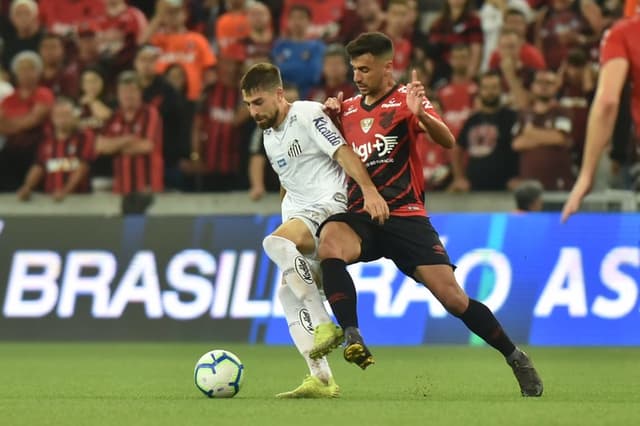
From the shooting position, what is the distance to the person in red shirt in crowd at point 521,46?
15836mm

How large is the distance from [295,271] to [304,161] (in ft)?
2.46

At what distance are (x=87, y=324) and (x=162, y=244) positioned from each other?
1092mm

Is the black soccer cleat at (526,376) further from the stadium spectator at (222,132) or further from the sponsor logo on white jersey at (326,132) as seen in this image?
the stadium spectator at (222,132)

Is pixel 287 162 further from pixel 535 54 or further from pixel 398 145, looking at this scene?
pixel 535 54

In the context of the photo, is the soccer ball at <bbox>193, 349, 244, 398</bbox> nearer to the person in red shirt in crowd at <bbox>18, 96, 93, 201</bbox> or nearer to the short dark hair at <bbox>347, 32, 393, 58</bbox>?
the short dark hair at <bbox>347, 32, 393, 58</bbox>

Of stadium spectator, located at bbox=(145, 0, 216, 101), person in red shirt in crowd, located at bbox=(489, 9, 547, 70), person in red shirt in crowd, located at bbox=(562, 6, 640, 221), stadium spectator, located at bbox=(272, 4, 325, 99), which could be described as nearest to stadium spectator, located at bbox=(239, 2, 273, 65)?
stadium spectator, located at bbox=(272, 4, 325, 99)

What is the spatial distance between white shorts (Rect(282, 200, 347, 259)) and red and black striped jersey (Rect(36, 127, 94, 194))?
8.31 m

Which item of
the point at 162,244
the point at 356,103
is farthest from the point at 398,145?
the point at 162,244

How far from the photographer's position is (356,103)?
28.3 feet

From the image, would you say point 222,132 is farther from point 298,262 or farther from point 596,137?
point 596,137

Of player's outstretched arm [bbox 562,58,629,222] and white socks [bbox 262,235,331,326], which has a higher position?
player's outstretched arm [bbox 562,58,629,222]

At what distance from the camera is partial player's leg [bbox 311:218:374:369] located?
7.78 meters

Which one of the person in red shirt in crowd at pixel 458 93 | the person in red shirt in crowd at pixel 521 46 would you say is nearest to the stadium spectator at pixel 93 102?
the person in red shirt in crowd at pixel 458 93

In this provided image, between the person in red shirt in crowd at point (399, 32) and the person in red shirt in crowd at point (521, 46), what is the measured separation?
98 centimetres
